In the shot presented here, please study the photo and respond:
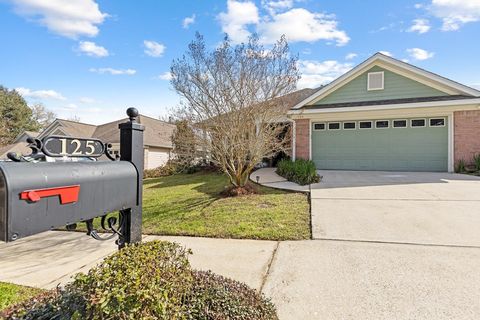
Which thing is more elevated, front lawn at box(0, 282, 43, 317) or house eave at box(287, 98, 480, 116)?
house eave at box(287, 98, 480, 116)

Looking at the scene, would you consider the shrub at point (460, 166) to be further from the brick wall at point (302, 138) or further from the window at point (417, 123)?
the brick wall at point (302, 138)

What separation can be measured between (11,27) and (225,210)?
1165cm

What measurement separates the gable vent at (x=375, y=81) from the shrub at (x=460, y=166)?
5094 mm

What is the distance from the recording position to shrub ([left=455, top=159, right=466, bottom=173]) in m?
12.4

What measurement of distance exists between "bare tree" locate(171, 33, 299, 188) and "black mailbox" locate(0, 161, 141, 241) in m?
6.38

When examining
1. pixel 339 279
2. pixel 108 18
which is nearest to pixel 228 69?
pixel 108 18

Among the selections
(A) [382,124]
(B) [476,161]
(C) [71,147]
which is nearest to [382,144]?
(A) [382,124]

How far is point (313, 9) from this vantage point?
1080 cm

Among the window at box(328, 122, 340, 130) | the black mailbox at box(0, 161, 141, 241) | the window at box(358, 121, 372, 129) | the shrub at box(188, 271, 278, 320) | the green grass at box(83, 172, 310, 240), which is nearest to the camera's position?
the black mailbox at box(0, 161, 141, 241)

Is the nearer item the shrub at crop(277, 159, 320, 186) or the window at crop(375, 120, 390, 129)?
the shrub at crop(277, 159, 320, 186)

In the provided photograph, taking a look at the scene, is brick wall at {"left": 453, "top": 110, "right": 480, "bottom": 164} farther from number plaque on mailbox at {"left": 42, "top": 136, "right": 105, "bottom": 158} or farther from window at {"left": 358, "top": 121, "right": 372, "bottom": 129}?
number plaque on mailbox at {"left": 42, "top": 136, "right": 105, "bottom": 158}

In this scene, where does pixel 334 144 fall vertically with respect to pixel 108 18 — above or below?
below

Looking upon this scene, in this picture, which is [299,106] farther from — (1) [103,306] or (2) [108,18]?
(1) [103,306]

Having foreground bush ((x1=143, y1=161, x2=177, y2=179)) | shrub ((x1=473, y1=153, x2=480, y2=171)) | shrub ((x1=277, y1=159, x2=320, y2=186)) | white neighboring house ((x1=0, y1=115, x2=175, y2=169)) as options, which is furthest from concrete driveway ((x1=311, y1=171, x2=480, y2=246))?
white neighboring house ((x1=0, y1=115, x2=175, y2=169))
